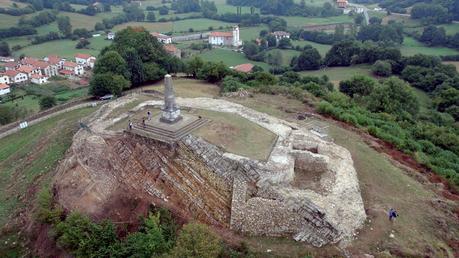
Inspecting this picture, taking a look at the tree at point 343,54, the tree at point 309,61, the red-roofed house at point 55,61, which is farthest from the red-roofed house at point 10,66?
the tree at point 343,54

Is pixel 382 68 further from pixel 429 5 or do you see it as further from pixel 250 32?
pixel 429 5

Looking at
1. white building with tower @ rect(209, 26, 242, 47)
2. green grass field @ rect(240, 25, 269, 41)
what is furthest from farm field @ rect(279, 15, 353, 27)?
white building with tower @ rect(209, 26, 242, 47)

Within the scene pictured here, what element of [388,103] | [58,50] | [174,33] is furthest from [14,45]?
[388,103]

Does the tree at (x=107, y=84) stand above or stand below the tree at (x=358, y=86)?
above

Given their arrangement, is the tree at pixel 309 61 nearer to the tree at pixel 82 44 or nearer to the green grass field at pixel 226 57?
the green grass field at pixel 226 57

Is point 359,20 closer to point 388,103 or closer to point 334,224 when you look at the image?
point 388,103

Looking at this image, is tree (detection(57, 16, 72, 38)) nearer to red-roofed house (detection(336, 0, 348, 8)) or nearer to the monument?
the monument
